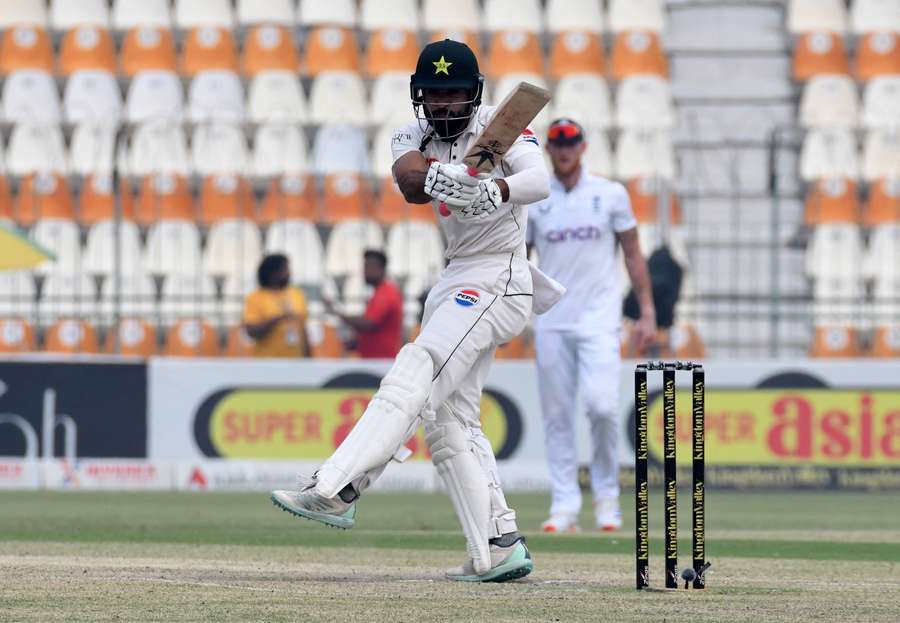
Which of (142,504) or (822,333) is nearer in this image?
(142,504)

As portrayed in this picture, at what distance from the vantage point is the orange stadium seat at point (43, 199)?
53.2ft

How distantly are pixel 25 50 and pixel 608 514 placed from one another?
36.0ft

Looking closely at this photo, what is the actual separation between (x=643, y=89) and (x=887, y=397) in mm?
5700

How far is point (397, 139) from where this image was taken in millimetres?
6148

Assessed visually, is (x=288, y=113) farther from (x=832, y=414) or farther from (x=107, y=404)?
(x=832, y=414)

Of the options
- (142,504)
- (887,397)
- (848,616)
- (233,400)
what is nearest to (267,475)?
(233,400)

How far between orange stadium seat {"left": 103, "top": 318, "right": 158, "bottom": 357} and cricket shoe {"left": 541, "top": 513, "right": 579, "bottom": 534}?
234 inches

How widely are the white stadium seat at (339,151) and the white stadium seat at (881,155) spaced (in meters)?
4.99

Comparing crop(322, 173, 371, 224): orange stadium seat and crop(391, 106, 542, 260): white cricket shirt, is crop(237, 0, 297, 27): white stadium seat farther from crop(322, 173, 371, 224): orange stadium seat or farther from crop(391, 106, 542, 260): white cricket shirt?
crop(391, 106, 542, 260): white cricket shirt

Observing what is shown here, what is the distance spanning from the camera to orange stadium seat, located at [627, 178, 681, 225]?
53.2ft

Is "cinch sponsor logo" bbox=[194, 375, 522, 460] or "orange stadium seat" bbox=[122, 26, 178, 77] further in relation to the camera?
"orange stadium seat" bbox=[122, 26, 178, 77]

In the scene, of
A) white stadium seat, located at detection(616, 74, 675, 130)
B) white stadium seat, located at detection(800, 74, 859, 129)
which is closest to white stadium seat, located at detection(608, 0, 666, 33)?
white stadium seat, located at detection(616, 74, 675, 130)

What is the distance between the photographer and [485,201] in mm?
5738

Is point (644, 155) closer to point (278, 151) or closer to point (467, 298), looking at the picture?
point (278, 151)
